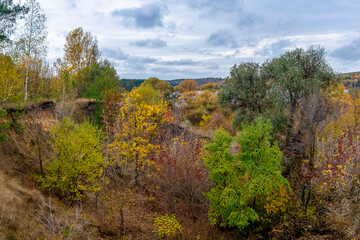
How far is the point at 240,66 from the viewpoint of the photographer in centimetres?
3031

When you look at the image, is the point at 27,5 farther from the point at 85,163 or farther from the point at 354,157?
the point at 354,157

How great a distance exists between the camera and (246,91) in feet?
97.9

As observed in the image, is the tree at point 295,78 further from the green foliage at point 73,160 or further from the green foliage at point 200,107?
the green foliage at point 200,107

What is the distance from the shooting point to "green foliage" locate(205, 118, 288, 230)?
558 inches

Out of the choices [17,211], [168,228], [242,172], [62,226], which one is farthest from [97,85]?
[242,172]

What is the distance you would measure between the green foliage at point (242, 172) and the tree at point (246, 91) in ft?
47.6

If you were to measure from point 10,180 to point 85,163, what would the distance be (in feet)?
16.6

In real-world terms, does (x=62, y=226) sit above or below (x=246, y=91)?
below

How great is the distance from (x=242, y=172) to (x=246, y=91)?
54.9ft

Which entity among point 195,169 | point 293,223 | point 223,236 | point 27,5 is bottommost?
point 223,236

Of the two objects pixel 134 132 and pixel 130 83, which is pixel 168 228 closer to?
pixel 134 132

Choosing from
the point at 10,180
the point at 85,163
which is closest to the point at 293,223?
the point at 85,163

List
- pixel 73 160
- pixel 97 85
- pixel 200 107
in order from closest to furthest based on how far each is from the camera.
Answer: pixel 73 160 < pixel 97 85 < pixel 200 107

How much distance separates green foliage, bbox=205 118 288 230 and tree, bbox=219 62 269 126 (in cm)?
1452
